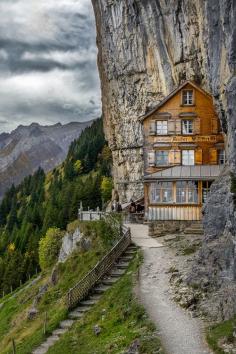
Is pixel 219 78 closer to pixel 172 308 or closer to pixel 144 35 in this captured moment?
pixel 172 308

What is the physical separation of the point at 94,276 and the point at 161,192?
13718 millimetres

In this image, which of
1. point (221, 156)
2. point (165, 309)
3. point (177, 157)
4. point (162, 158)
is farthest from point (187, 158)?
point (165, 309)

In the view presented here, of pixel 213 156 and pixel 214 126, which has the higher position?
pixel 214 126

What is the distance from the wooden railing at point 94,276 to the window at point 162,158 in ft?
55.8

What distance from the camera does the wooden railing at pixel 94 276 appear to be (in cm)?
2822

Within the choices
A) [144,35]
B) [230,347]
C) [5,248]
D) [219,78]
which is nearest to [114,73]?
[144,35]

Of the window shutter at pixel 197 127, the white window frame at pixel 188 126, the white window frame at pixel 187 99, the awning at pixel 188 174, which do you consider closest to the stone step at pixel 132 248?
the awning at pixel 188 174

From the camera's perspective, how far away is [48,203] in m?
137

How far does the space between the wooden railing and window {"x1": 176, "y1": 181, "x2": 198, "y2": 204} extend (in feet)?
26.9

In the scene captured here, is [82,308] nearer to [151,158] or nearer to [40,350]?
[40,350]

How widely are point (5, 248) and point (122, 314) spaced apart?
118 meters

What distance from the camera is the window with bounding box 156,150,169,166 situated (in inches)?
1997

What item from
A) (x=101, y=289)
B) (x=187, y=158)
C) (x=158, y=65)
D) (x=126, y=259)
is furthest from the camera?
(x=158, y=65)

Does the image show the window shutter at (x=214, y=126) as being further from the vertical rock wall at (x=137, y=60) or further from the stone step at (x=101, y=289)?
the stone step at (x=101, y=289)
